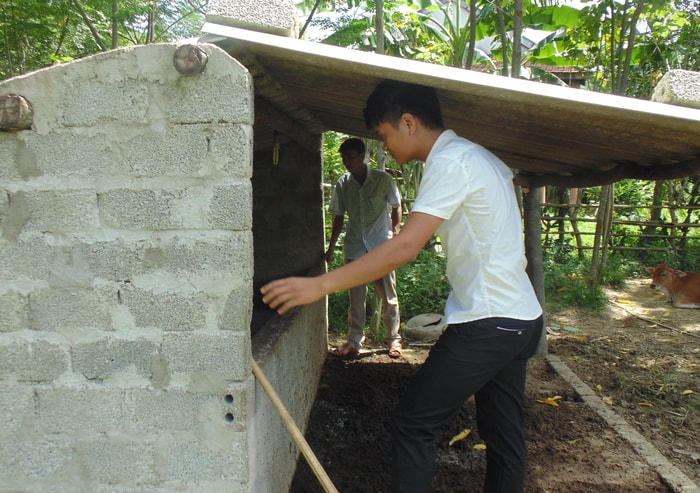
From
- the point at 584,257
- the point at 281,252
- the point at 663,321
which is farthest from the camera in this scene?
the point at 584,257

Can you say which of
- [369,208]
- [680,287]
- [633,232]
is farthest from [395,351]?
[633,232]

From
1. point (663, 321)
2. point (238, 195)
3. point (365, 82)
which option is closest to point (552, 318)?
point (663, 321)

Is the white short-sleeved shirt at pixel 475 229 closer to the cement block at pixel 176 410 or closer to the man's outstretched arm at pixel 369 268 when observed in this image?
the man's outstretched arm at pixel 369 268

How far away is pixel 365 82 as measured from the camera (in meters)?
2.70

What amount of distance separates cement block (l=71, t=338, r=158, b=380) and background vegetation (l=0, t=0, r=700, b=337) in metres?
4.47

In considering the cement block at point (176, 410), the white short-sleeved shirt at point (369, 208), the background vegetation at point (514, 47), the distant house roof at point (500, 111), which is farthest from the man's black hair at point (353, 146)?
the cement block at point (176, 410)

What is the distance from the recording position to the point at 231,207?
226 centimetres

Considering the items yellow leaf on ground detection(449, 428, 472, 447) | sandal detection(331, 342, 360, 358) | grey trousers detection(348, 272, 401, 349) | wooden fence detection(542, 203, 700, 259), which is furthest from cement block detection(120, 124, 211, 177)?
wooden fence detection(542, 203, 700, 259)

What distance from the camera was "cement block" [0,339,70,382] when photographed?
7.73 feet

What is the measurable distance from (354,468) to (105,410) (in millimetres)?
1974

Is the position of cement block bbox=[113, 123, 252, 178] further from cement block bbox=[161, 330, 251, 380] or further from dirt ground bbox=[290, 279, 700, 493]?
dirt ground bbox=[290, 279, 700, 493]

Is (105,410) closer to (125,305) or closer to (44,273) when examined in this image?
(125,305)

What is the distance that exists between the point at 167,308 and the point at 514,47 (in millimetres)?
4815

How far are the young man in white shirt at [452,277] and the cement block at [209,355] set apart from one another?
0.23 meters
